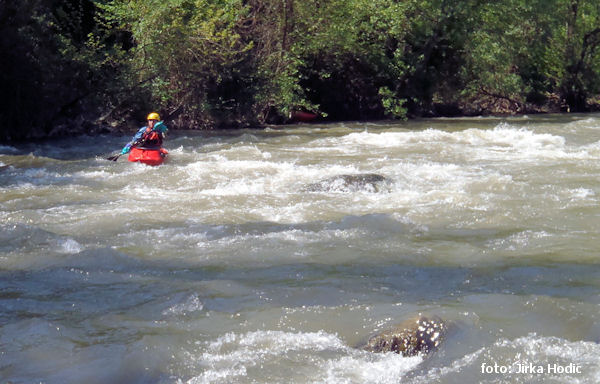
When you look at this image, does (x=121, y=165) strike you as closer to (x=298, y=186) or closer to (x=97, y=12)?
(x=298, y=186)

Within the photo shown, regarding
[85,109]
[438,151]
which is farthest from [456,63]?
[85,109]

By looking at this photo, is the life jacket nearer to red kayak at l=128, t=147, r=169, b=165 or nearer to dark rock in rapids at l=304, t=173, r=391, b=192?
red kayak at l=128, t=147, r=169, b=165

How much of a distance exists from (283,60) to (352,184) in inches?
420

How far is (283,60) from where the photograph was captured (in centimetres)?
1983

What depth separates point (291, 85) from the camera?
19.2 metres

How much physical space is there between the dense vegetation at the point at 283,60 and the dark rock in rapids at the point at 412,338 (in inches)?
490

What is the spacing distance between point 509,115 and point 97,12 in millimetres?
13077

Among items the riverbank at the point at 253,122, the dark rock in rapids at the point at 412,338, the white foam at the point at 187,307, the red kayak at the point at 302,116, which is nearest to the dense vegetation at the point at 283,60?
the riverbank at the point at 253,122

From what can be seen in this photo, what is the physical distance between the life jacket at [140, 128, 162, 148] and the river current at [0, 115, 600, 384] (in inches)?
30.5

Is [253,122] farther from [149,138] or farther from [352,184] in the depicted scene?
[352,184]

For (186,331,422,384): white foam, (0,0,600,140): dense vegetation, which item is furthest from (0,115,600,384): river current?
(0,0,600,140): dense vegetation

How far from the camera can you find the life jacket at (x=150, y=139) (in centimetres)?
1260

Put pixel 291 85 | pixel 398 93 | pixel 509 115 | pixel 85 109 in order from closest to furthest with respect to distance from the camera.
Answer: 1. pixel 85 109
2. pixel 291 85
3. pixel 398 93
4. pixel 509 115

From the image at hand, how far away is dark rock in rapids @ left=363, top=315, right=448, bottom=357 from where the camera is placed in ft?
15.3
